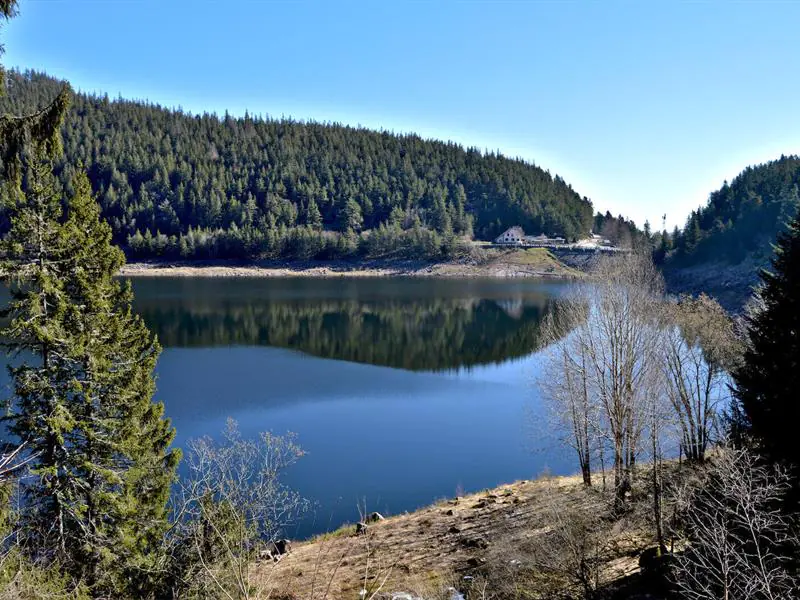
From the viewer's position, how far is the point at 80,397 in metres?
12.5

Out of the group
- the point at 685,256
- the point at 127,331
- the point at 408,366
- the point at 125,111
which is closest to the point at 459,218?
the point at 685,256

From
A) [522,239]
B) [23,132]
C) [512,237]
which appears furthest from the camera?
[512,237]

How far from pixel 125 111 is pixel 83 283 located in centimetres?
20784

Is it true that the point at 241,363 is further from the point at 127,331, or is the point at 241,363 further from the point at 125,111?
the point at 125,111

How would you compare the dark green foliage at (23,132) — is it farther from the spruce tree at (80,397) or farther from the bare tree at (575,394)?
the bare tree at (575,394)

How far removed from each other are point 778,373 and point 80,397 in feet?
49.9

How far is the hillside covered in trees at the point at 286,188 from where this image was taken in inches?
4855

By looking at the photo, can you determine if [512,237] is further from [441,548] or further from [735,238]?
[441,548]

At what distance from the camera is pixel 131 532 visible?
41.9ft

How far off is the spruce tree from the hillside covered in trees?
360 ft

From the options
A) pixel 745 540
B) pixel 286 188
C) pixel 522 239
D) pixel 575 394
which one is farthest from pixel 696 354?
pixel 286 188

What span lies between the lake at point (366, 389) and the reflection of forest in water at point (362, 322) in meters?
0.24

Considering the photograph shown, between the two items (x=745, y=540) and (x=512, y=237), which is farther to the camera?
(x=512, y=237)

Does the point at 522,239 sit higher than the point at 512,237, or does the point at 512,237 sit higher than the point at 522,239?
the point at 512,237
